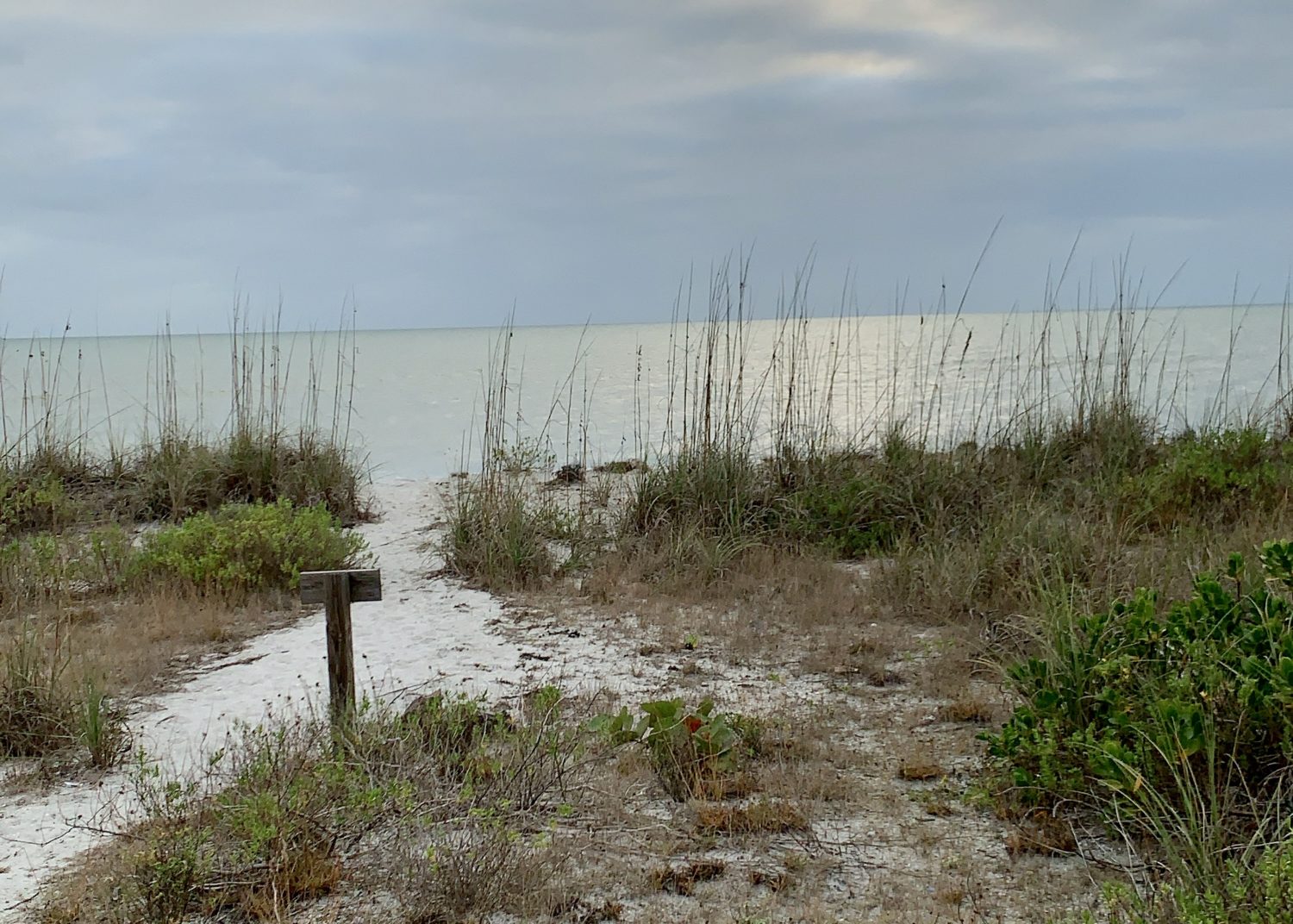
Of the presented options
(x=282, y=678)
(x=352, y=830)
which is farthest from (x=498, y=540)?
(x=352, y=830)

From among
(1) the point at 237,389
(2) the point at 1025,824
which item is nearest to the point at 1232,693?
(2) the point at 1025,824

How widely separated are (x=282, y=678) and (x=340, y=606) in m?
1.09

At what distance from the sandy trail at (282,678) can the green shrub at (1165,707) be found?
2.07 metres

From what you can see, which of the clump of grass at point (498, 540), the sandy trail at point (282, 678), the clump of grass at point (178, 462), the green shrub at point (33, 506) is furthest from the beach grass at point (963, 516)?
the green shrub at point (33, 506)

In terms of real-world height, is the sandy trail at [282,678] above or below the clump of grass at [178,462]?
below

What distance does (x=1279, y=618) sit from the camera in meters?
2.65

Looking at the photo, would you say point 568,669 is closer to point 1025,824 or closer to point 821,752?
point 821,752

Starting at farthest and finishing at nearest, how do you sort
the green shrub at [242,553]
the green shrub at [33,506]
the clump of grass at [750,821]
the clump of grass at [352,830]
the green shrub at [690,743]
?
the green shrub at [33,506]
the green shrub at [242,553]
the green shrub at [690,743]
the clump of grass at [750,821]
the clump of grass at [352,830]

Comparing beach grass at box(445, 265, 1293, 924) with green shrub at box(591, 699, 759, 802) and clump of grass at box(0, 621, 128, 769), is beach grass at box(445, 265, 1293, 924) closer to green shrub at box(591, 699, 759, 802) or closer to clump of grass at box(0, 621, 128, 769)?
green shrub at box(591, 699, 759, 802)

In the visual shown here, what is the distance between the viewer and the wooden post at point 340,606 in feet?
11.0

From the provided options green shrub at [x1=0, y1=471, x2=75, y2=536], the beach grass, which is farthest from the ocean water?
green shrub at [x1=0, y1=471, x2=75, y2=536]

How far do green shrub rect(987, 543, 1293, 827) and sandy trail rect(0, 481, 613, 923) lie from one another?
6.79 feet

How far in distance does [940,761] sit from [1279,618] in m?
1.11

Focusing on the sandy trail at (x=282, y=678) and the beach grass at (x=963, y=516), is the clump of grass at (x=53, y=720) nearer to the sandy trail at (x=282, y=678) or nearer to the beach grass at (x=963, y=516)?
the sandy trail at (x=282, y=678)
